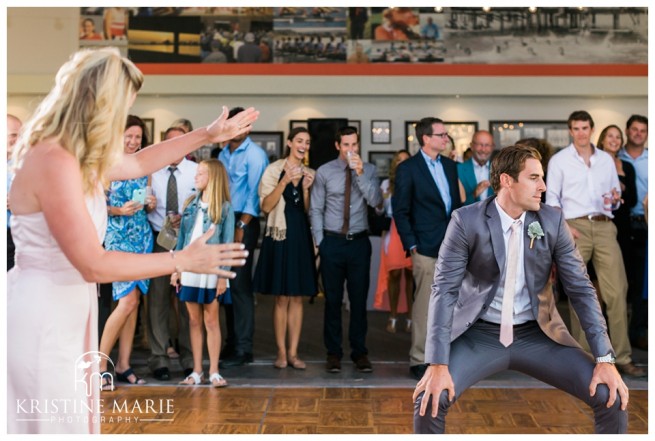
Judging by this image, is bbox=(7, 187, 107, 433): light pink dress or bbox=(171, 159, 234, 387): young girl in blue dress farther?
bbox=(171, 159, 234, 387): young girl in blue dress

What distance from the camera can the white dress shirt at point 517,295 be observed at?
3.12 metres

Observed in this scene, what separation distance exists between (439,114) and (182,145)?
8.37 meters

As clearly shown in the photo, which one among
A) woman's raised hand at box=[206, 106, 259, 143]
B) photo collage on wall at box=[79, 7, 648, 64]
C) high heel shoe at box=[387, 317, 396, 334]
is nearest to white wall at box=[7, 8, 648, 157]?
photo collage on wall at box=[79, 7, 648, 64]

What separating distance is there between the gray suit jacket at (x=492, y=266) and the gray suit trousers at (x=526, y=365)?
0.18ft

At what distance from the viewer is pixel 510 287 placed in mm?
3111

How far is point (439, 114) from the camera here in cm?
1056

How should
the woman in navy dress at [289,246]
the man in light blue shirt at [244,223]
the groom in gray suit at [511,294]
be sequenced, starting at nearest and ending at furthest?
the groom in gray suit at [511,294] < the woman in navy dress at [289,246] < the man in light blue shirt at [244,223]

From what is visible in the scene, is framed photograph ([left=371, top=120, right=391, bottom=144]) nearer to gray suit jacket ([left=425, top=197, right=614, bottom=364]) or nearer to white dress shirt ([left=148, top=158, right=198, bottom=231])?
white dress shirt ([left=148, top=158, right=198, bottom=231])

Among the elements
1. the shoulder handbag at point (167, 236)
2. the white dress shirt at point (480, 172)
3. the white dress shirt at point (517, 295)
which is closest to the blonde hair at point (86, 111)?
the white dress shirt at point (517, 295)

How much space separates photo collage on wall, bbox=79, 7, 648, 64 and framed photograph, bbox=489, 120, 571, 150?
78cm

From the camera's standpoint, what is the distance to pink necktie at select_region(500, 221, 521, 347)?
3088 millimetres

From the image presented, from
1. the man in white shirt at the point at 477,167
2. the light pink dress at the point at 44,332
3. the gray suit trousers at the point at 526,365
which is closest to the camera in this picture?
the light pink dress at the point at 44,332

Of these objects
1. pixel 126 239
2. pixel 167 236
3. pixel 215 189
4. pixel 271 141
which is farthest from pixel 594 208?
pixel 271 141

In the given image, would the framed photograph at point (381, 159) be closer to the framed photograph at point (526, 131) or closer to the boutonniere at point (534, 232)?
the framed photograph at point (526, 131)
